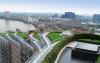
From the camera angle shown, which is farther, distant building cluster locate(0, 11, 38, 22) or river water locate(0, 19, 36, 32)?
distant building cluster locate(0, 11, 38, 22)

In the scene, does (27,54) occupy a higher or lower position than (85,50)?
lower

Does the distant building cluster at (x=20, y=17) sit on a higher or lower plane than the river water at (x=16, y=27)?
higher

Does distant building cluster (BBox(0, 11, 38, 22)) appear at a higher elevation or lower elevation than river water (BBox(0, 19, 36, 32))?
higher

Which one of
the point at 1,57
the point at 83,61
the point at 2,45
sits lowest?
the point at 1,57

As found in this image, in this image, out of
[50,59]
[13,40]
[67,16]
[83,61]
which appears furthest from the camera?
[67,16]

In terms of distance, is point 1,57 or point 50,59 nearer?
point 50,59

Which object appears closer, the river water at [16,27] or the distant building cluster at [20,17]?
the river water at [16,27]

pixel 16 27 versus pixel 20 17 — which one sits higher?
pixel 20 17

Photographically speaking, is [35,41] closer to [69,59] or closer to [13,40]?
[13,40]

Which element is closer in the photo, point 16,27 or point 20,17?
point 16,27

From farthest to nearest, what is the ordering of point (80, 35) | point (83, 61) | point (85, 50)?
point (80, 35)
point (85, 50)
point (83, 61)

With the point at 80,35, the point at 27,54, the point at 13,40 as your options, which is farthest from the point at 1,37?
the point at 80,35
